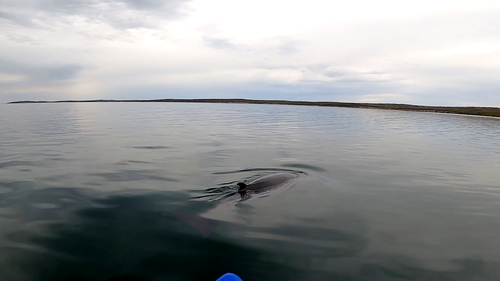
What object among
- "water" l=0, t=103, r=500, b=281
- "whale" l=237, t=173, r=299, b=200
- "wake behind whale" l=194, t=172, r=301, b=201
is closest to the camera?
"water" l=0, t=103, r=500, b=281

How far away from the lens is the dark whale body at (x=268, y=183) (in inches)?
493

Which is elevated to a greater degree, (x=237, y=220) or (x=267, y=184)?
(x=267, y=184)

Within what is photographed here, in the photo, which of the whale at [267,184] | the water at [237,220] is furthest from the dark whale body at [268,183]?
the water at [237,220]

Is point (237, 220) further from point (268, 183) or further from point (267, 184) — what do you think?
point (268, 183)

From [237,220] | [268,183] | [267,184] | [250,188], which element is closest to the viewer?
[237,220]

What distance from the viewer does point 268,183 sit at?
45.4ft

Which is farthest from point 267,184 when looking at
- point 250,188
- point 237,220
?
point 237,220

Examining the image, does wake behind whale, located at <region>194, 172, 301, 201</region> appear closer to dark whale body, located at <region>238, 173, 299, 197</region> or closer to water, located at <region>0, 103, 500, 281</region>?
dark whale body, located at <region>238, 173, 299, 197</region>

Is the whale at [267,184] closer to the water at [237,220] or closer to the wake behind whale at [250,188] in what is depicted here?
the wake behind whale at [250,188]

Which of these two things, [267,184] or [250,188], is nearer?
[250,188]

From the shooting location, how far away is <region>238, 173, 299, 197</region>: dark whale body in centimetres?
1252

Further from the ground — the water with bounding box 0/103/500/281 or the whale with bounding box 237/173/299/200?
the whale with bounding box 237/173/299/200

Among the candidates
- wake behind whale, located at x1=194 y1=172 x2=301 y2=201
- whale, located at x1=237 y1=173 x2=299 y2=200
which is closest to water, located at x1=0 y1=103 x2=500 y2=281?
wake behind whale, located at x1=194 y1=172 x2=301 y2=201

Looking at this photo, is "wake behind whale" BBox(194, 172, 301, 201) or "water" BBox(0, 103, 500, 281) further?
"wake behind whale" BBox(194, 172, 301, 201)
